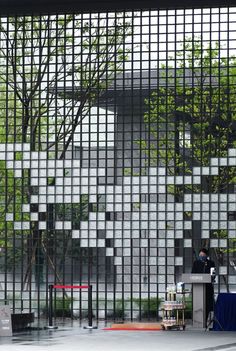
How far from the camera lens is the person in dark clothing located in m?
16.8

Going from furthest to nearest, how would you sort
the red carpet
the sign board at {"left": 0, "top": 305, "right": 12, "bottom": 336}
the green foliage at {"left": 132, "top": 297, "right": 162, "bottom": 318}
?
the green foliage at {"left": 132, "top": 297, "right": 162, "bottom": 318} < the red carpet < the sign board at {"left": 0, "top": 305, "right": 12, "bottom": 336}

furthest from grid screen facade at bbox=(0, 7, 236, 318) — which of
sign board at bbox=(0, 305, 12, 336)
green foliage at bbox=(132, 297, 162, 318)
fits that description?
sign board at bbox=(0, 305, 12, 336)

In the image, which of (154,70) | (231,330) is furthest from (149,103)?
(231,330)

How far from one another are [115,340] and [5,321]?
6.33ft

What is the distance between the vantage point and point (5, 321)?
15.9m

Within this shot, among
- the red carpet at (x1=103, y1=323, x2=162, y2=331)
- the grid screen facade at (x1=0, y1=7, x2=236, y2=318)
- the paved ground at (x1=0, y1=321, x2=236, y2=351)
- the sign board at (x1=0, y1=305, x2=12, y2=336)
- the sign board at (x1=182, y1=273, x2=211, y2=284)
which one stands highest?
the grid screen facade at (x1=0, y1=7, x2=236, y2=318)

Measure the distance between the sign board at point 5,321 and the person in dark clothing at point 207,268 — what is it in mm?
3012

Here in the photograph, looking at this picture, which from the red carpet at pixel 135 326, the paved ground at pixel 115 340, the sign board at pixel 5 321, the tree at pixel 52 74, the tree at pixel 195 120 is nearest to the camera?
the paved ground at pixel 115 340

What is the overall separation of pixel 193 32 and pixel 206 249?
3.50 metres

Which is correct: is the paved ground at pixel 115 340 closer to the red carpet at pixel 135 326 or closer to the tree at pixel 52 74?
the red carpet at pixel 135 326

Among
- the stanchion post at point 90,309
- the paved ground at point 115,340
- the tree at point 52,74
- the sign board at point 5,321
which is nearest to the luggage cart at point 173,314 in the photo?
the paved ground at point 115,340

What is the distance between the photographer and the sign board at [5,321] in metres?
15.8

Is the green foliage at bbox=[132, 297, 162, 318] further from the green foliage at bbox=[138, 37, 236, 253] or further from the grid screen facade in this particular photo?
the green foliage at bbox=[138, 37, 236, 253]

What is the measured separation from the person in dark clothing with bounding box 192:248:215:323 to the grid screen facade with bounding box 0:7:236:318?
1.29 feet
